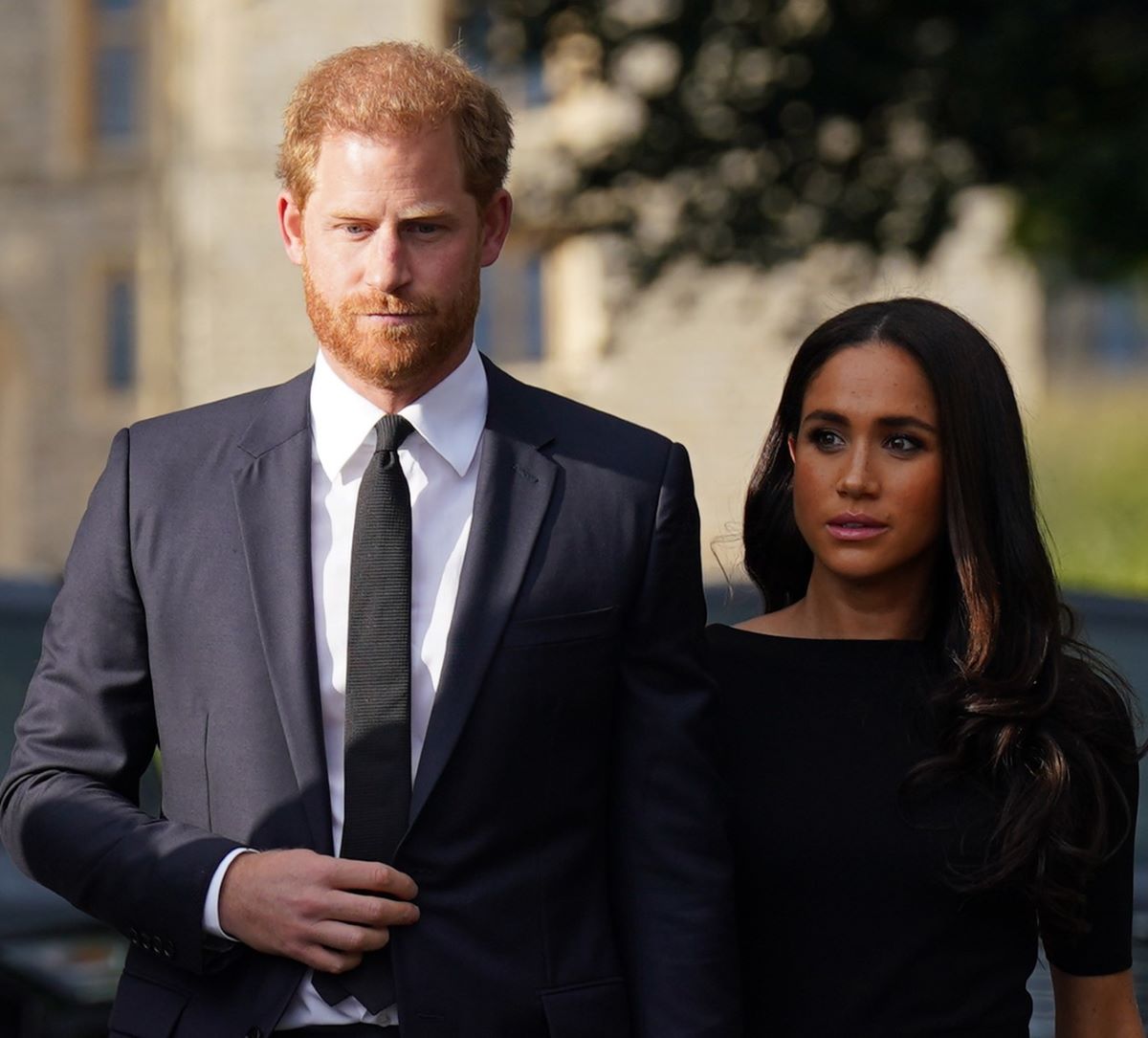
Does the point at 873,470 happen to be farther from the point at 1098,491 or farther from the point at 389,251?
the point at 1098,491

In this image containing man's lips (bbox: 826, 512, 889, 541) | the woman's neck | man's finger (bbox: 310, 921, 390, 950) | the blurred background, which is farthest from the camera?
the blurred background

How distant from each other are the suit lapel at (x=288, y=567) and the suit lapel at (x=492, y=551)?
0.43 feet

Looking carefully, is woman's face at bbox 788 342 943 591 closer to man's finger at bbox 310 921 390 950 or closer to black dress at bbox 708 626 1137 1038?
black dress at bbox 708 626 1137 1038

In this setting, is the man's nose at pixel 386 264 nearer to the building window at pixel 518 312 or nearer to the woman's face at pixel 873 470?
the woman's face at pixel 873 470

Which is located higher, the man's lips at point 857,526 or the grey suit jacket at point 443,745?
the man's lips at point 857,526

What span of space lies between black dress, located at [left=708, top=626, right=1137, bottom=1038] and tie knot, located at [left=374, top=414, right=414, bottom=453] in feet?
2.46

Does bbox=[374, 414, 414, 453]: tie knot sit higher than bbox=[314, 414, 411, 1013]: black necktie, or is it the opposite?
bbox=[374, 414, 414, 453]: tie knot

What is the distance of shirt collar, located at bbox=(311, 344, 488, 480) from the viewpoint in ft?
9.21

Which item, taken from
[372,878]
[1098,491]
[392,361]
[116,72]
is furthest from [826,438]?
[116,72]

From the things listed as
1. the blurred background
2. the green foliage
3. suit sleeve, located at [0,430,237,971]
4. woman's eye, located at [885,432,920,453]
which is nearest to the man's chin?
suit sleeve, located at [0,430,237,971]

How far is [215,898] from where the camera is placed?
2.64m

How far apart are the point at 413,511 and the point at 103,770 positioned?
50 centimetres

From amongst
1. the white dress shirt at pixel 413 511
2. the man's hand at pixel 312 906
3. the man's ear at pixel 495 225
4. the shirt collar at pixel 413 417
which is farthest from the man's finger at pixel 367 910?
the man's ear at pixel 495 225

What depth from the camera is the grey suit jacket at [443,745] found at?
8.78 feet
